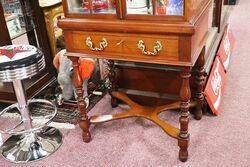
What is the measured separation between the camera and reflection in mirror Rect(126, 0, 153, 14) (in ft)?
4.59

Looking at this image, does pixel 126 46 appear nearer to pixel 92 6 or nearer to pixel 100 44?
pixel 100 44

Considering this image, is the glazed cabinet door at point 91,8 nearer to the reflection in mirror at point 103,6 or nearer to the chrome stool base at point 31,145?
the reflection in mirror at point 103,6

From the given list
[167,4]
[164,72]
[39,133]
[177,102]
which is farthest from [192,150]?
[39,133]

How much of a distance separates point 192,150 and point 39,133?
1.03 metres

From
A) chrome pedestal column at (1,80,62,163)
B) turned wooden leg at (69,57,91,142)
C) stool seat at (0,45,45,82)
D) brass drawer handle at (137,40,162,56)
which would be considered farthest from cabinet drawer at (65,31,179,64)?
chrome pedestal column at (1,80,62,163)

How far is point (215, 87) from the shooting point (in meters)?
2.10

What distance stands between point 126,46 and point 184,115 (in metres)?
0.47

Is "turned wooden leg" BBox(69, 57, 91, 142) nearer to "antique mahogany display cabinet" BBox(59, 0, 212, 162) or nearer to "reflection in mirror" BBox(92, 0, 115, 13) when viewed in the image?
"antique mahogany display cabinet" BBox(59, 0, 212, 162)

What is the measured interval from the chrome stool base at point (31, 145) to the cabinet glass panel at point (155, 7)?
102cm

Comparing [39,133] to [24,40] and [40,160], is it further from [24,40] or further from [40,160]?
[24,40]

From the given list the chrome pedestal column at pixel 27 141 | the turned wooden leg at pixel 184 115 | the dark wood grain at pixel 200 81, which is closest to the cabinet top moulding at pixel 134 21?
the turned wooden leg at pixel 184 115

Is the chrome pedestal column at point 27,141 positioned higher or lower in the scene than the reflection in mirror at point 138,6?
lower

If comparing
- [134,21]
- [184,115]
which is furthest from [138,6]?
[184,115]

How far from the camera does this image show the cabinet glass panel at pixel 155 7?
4.37 ft
